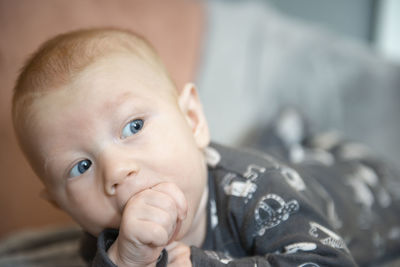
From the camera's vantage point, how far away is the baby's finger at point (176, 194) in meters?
0.64

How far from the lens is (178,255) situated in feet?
2.34

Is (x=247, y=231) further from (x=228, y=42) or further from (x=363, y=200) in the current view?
(x=228, y=42)

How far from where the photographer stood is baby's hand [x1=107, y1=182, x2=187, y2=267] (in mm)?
582

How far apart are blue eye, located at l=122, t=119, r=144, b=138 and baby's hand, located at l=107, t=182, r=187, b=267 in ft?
0.35

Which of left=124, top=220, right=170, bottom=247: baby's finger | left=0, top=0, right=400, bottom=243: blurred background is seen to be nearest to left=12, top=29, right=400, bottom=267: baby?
left=124, top=220, right=170, bottom=247: baby's finger

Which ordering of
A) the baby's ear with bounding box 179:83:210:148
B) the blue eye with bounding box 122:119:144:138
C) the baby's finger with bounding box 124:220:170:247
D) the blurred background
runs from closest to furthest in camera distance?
the baby's finger with bounding box 124:220:170:247, the blue eye with bounding box 122:119:144:138, the baby's ear with bounding box 179:83:210:148, the blurred background

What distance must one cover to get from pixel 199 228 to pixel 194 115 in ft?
0.79

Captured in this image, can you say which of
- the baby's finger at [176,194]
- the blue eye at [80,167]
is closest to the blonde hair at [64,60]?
the blue eye at [80,167]

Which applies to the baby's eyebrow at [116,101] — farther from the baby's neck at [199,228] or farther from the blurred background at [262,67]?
the blurred background at [262,67]

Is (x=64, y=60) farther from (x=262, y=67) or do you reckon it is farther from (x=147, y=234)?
(x=262, y=67)

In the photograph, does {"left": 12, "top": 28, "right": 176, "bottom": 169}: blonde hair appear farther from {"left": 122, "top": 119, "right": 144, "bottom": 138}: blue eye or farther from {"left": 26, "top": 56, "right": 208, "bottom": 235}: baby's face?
{"left": 122, "top": 119, "right": 144, "bottom": 138}: blue eye

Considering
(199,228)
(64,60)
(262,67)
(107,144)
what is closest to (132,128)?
(107,144)

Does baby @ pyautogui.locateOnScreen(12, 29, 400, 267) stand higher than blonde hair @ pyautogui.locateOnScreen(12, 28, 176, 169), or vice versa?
blonde hair @ pyautogui.locateOnScreen(12, 28, 176, 169)

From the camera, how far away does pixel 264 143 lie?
5.02 ft
